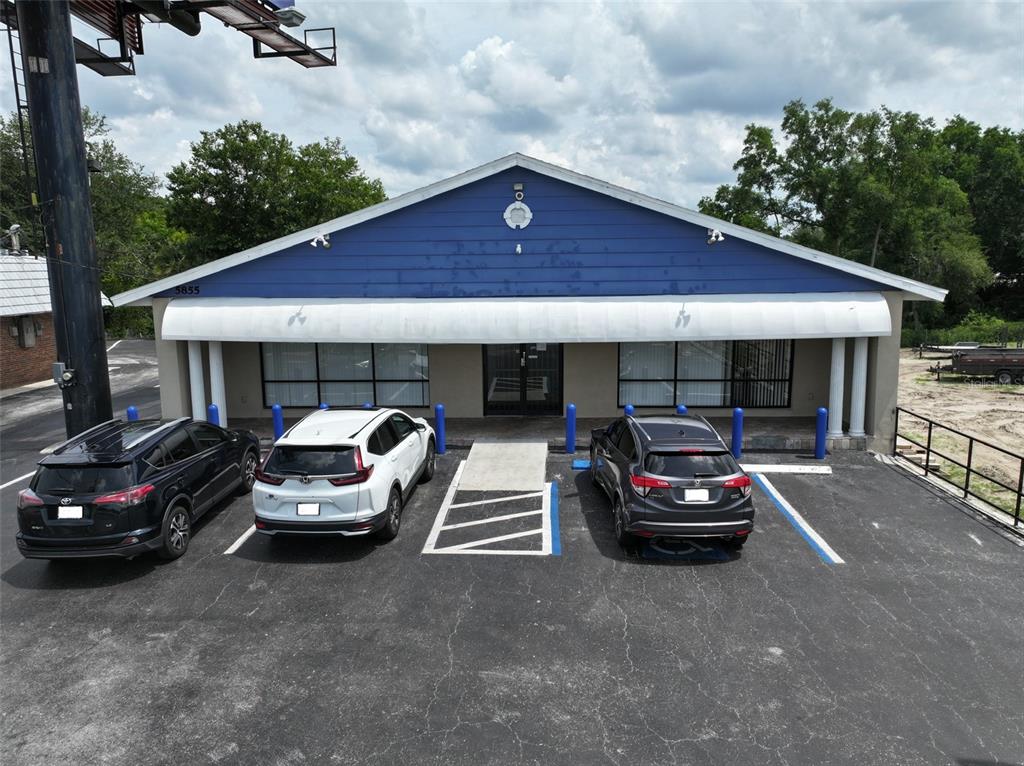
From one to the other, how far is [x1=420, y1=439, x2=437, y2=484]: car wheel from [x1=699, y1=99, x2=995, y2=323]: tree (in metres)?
41.4

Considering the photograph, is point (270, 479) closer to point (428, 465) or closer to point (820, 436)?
point (428, 465)

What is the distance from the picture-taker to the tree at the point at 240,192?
113 ft

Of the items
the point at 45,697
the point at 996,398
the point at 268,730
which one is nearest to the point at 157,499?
the point at 45,697

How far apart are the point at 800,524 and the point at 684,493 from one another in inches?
109

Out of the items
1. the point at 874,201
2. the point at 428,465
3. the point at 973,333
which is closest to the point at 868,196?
the point at 874,201

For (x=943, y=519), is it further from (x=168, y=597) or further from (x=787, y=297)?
(x=168, y=597)

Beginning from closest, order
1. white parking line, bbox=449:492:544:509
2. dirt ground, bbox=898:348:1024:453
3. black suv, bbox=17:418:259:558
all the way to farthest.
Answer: black suv, bbox=17:418:259:558 → white parking line, bbox=449:492:544:509 → dirt ground, bbox=898:348:1024:453

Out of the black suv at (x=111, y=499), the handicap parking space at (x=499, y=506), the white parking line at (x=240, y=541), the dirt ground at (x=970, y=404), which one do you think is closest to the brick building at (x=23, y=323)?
the black suv at (x=111, y=499)

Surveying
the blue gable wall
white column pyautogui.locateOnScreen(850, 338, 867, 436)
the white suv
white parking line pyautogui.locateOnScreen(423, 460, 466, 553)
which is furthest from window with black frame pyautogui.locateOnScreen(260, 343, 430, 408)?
white column pyautogui.locateOnScreen(850, 338, 867, 436)

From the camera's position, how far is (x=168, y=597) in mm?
8023

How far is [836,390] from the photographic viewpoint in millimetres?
13945

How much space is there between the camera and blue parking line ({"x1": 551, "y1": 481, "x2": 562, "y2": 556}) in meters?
9.20

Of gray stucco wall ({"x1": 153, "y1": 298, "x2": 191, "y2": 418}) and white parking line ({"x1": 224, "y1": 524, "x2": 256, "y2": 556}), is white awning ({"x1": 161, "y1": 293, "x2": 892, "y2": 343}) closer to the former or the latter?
gray stucco wall ({"x1": 153, "y1": 298, "x2": 191, "y2": 418})

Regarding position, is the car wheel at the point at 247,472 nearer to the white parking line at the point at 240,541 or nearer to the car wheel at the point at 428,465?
the white parking line at the point at 240,541
